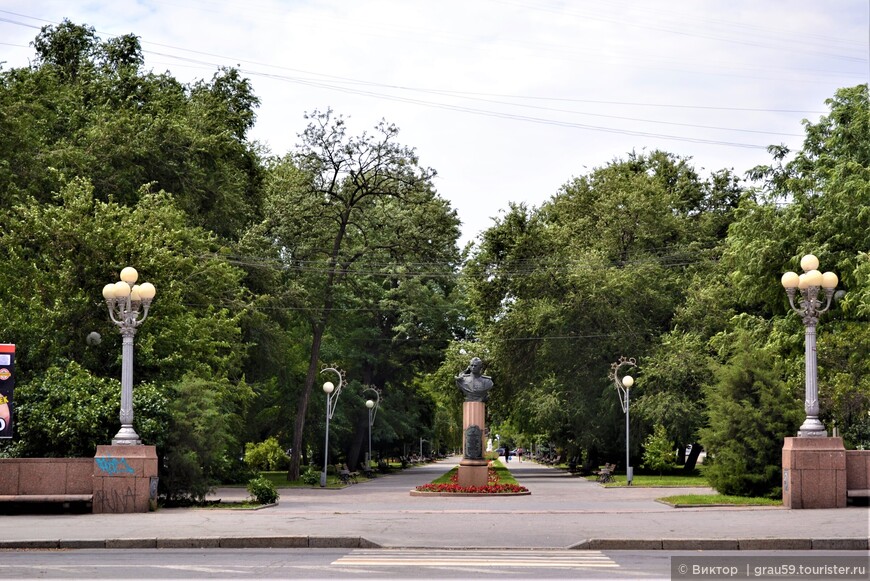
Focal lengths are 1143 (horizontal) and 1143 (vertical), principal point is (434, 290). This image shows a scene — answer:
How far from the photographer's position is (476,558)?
15.2 m

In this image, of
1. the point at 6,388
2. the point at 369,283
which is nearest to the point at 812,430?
the point at 6,388

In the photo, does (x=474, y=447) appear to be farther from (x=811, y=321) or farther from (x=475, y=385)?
(x=811, y=321)

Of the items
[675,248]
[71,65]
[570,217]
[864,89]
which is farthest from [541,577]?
[570,217]

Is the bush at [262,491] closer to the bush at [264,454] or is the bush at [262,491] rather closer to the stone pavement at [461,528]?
the stone pavement at [461,528]

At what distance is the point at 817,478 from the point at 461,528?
339 inches

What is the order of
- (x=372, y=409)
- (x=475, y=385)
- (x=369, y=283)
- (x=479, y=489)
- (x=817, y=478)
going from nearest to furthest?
(x=817, y=478) < (x=479, y=489) < (x=475, y=385) < (x=369, y=283) < (x=372, y=409)

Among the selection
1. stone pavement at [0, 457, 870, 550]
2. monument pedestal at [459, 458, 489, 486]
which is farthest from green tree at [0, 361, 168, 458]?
monument pedestal at [459, 458, 489, 486]

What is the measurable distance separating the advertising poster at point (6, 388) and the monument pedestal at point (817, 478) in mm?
16608

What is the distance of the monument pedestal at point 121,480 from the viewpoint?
2481 centimetres

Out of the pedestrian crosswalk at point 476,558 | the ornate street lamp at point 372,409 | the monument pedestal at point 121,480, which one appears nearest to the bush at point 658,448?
the ornate street lamp at point 372,409

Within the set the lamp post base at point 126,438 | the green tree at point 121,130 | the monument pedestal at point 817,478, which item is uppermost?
the green tree at point 121,130

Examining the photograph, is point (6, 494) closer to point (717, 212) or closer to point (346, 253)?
point (346, 253)

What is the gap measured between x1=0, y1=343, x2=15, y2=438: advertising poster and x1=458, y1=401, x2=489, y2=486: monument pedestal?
640 inches

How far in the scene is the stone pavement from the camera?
1708 centimetres
